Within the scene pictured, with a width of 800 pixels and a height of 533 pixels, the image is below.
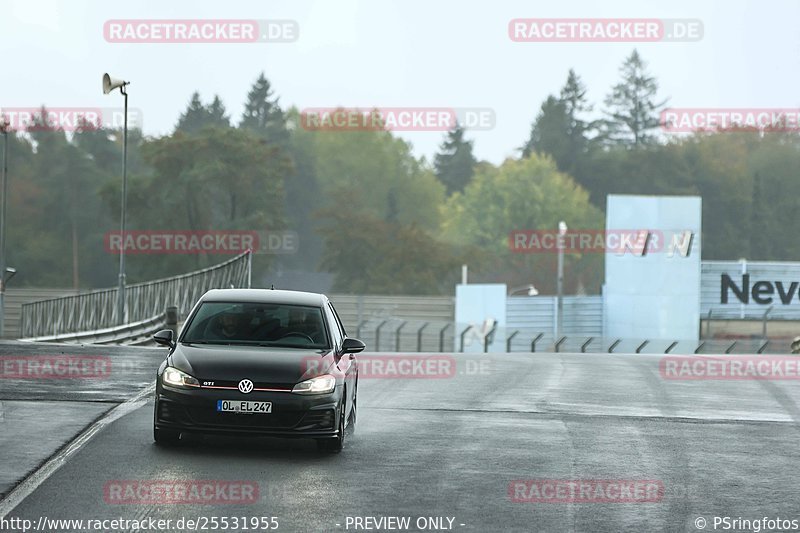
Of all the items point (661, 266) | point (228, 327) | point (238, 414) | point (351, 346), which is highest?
point (228, 327)

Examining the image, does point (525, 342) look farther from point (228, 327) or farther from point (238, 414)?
point (238, 414)

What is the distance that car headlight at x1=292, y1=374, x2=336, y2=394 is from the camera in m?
12.5

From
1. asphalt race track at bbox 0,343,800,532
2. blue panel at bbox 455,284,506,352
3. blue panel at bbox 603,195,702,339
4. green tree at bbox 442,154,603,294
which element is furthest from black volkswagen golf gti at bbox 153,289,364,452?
green tree at bbox 442,154,603,294

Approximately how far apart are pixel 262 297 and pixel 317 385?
1.62 m

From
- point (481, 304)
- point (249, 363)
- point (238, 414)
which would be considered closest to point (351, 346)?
point (249, 363)

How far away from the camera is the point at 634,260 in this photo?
73.3 m

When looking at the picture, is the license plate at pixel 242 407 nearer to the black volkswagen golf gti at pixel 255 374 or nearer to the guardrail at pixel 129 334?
the black volkswagen golf gti at pixel 255 374

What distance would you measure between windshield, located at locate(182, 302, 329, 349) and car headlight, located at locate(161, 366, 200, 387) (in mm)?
752

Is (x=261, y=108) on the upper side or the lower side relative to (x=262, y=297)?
upper

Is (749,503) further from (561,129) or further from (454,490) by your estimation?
(561,129)

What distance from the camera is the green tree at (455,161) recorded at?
16875 cm

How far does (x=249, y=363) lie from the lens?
12.6 metres

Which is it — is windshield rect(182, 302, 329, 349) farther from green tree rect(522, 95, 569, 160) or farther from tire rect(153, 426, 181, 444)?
green tree rect(522, 95, 569, 160)

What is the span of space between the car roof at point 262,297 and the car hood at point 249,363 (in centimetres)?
78
